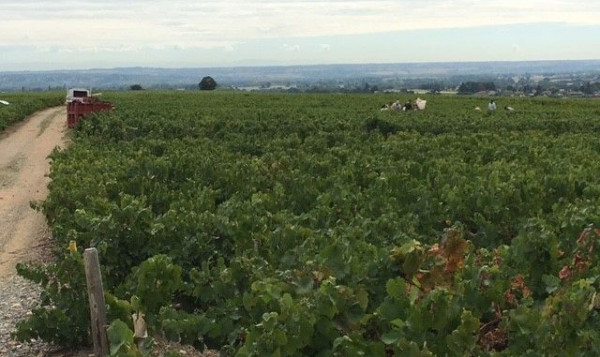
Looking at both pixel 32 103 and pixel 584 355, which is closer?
pixel 584 355

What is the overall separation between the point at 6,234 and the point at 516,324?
34.2 ft

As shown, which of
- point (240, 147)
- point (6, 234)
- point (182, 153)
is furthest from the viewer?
point (240, 147)

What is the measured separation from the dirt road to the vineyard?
960mm

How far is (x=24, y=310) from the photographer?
8.12m

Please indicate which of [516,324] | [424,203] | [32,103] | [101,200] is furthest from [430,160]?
[32,103]

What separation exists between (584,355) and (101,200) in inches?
274

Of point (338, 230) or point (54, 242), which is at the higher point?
point (338, 230)

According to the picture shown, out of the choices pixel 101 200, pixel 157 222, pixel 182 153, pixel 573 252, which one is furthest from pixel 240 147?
pixel 573 252

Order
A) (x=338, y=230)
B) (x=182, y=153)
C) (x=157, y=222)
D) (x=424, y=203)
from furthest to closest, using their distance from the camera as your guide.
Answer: (x=182, y=153) → (x=424, y=203) → (x=157, y=222) → (x=338, y=230)

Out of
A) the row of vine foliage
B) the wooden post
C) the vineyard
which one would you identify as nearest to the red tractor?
the row of vine foliage

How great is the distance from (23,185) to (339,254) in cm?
1484

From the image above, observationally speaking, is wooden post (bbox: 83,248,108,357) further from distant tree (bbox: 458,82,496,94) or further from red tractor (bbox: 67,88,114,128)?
distant tree (bbox: 458,82,496,94)

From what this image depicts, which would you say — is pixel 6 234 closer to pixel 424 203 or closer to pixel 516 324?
pixel 424 203

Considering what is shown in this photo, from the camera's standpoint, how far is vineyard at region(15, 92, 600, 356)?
449 cm
